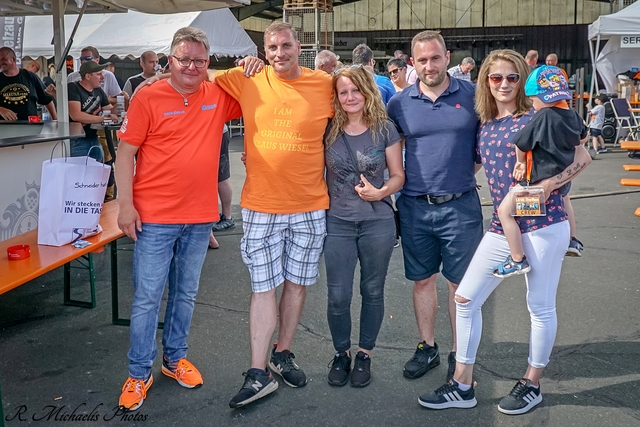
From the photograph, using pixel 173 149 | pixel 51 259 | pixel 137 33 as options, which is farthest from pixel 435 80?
pixel 137 33

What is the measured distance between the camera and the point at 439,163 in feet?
12.1

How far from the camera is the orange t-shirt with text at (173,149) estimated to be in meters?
3.46

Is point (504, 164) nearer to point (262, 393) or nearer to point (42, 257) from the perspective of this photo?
point (262, 393)

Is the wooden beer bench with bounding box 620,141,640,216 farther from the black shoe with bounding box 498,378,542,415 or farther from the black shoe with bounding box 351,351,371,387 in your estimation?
the black shoe with bounding box 351,351,371,387

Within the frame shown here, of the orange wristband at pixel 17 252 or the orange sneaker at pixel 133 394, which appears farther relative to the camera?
the orange wristband at pixel 17 252

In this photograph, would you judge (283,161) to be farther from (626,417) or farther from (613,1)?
(613,1)

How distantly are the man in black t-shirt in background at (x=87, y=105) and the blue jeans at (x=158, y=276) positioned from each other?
4507 millimetres

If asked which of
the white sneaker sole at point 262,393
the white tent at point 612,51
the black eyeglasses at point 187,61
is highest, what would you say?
the white tent at point 612,51

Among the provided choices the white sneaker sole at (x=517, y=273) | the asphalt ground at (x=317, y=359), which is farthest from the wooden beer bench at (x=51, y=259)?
the white sneaker sole at (x=517, y=273)

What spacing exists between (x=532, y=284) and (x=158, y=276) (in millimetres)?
1891

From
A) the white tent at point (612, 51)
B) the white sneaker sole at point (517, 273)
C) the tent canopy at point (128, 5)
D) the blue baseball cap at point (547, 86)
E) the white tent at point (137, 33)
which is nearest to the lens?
the blue baseball cap at point (547, 86)

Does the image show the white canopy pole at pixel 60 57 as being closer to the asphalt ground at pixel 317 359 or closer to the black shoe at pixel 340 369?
the asphalt ground at pixel 317 359

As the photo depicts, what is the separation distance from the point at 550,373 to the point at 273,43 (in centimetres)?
241

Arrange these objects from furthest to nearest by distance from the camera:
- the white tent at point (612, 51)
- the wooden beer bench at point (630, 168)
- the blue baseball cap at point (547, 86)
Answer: the white tent at point (612, 51) → the wooden beer bench at point (630, 168) → the blue baseball cap at point (547, 86)
